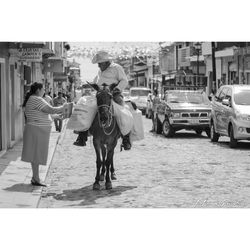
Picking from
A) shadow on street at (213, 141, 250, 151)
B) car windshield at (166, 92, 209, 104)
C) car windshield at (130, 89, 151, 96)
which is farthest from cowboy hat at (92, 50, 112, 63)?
car windshield at (130, 89, 151, 96)

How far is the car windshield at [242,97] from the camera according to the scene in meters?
17.7

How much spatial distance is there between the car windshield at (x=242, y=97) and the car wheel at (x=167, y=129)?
4081mm

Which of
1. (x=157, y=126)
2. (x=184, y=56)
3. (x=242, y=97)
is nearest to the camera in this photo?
(x=242, y=97)

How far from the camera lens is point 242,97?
17969 mm

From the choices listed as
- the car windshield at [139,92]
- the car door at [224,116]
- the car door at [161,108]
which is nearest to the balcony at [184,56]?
the car windshield at [139,92]

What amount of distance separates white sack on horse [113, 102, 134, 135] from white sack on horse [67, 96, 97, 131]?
35cm

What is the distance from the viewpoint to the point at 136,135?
1110 centimetres

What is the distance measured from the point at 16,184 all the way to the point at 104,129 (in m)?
1.79

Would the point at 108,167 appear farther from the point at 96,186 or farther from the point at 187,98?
the point at 187,98

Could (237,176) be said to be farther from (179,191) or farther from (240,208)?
(240,208)

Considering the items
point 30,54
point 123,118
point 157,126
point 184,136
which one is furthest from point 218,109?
point 123,118

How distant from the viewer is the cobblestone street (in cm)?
936

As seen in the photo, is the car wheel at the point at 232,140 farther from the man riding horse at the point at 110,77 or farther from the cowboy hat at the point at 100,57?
the cowboy hat at the point at 100,57

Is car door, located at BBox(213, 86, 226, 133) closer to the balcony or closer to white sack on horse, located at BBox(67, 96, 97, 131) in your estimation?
white sack on horse, located at BBox(67, 96, 97, 131)
